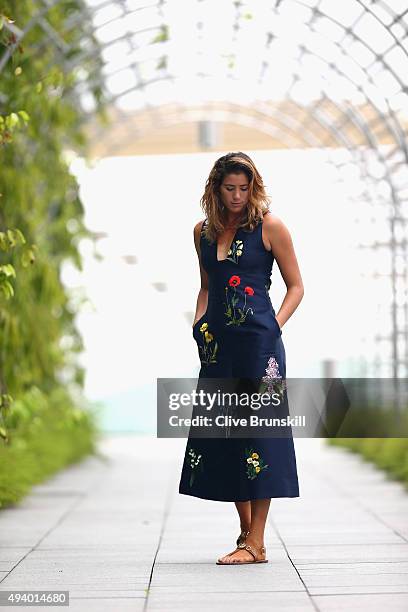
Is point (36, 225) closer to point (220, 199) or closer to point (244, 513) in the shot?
point (220, 199)

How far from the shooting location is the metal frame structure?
935 centimetres

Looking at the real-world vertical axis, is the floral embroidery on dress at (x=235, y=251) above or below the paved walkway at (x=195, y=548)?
above

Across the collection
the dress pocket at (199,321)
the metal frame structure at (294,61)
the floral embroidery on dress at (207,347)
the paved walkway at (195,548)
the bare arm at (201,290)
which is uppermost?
the metal frame structure at (294,61)

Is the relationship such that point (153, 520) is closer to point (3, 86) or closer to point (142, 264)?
point (3, 86)

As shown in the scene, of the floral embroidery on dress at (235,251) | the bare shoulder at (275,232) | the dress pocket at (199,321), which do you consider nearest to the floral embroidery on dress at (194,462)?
the dress pocket at (199,321)

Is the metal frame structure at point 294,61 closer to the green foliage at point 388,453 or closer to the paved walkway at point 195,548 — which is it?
the green foliage at point 388,453

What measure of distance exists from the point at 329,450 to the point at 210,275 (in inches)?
365

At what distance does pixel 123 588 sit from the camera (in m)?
4.31

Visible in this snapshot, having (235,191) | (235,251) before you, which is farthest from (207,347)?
(235,191)

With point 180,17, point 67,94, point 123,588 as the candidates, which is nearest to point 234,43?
point 180,17

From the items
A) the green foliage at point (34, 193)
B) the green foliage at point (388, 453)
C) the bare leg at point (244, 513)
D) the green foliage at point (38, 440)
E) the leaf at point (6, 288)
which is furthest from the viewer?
the green foliage at point (388, 453)

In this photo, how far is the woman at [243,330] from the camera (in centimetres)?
471

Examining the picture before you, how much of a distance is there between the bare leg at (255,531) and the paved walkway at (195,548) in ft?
0.22

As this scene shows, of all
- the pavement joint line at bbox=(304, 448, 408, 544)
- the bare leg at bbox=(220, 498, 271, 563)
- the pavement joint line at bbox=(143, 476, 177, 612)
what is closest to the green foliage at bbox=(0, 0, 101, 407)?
the pavement joint line at bbox=(143, 476, 177, 612)
